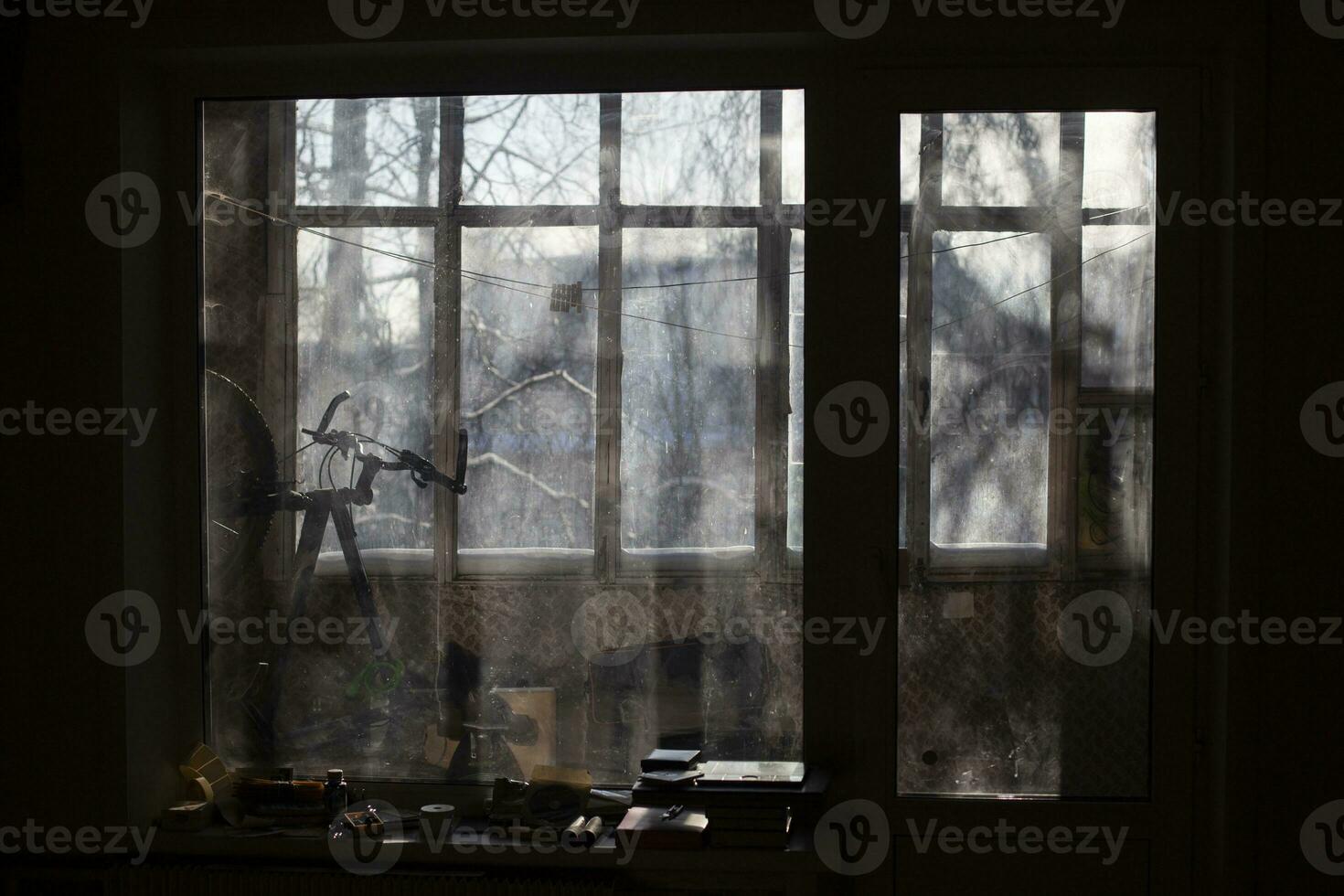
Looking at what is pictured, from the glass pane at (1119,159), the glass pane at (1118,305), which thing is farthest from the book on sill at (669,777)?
the glass pane at (1119,159)

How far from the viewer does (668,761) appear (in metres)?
2.14

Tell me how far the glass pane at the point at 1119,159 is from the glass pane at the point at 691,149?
73 centimetres

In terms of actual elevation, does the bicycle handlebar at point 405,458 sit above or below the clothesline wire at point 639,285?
below

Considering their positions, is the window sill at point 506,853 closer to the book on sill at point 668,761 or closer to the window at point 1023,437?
the book on sill at point 668,761

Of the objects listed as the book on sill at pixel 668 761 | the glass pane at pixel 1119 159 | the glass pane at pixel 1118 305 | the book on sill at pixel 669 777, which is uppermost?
the glass pane at pixel 1119 159

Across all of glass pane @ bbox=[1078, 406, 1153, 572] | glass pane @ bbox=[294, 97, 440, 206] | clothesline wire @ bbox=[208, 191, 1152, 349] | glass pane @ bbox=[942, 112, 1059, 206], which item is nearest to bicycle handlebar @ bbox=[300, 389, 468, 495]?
clothesline wire @ bbox=[208, 191, 1152, 349]

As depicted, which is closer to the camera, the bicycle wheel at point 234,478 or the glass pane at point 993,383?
the glass pane at point 993,383

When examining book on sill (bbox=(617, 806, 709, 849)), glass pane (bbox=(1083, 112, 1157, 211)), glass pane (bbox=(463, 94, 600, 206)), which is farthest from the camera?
glass pane (bbox=(463, 94, 600, 206))

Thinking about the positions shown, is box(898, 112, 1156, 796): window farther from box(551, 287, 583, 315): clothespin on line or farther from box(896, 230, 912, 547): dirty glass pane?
box(551, 287, 583, 315): clothespin on line

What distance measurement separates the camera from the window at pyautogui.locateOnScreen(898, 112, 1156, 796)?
7.11 feet

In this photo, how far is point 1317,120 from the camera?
205 centimetres

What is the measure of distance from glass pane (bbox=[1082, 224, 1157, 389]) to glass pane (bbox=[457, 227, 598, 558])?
1098 mm

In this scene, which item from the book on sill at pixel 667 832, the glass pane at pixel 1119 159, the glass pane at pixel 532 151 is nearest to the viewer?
the book on sill at pixel 667 832

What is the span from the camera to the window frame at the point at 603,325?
2.23 metres
